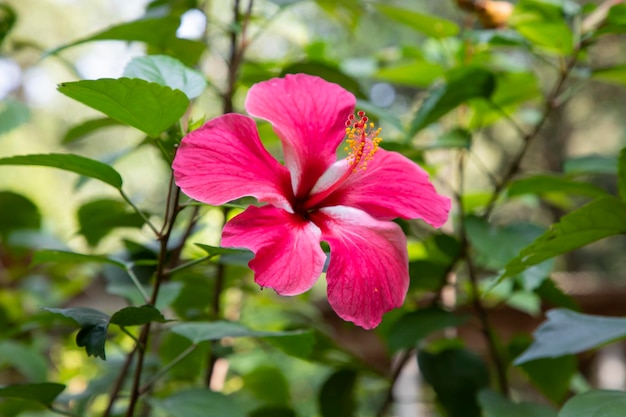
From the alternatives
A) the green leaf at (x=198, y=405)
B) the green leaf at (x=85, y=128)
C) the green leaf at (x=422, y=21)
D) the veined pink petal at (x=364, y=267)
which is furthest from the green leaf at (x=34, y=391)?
the green leaf at (x=422, y=21)

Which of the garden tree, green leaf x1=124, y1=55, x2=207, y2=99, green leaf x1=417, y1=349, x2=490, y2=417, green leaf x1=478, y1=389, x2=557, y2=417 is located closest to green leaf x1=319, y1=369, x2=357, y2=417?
the garden tree

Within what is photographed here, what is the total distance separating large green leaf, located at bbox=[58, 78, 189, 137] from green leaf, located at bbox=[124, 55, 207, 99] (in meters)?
0.03

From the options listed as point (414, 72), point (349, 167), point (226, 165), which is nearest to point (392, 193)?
point (349, 167)

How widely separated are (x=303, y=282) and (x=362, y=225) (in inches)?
3.7

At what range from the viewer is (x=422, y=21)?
1.04 m

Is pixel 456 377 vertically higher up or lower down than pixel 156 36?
lower down

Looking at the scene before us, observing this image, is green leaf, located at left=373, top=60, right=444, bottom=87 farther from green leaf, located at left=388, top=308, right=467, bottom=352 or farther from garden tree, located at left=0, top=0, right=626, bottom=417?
green leaf, located at left=388, top=308, right=467, bottom=352

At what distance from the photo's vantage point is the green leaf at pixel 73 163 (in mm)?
581

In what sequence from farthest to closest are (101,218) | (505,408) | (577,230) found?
(101,218), (505,408), (577,230)

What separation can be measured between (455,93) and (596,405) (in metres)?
0.43

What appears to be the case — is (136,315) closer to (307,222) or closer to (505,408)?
(307,222)

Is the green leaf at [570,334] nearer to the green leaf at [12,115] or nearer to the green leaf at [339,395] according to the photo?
the green leaf at [339,395]

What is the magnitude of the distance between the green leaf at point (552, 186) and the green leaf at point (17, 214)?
79cm

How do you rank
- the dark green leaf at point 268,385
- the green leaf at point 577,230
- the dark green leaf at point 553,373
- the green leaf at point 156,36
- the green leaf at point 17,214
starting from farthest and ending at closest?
the dark green leaf at point 268,385, the green leaf at point 17,214, the dark green leaf at point 553,373, the green leaf at point 156,36, the green leaf at point 577,230
